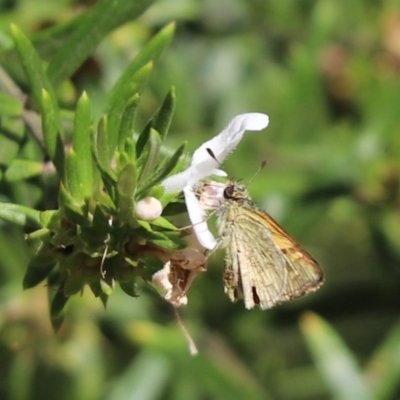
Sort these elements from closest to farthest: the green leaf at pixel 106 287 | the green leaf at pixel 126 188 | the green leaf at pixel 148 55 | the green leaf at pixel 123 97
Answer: the green leaf at pixel 126 188, the green leaf at pixel 106 287, the green leaf at pixel 123 97, the green leaf at pixel 148 55

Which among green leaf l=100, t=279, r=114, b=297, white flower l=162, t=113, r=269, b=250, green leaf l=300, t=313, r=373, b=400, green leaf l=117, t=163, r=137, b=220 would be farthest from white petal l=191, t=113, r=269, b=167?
green leaf l=300, t=313, r=373, b=400

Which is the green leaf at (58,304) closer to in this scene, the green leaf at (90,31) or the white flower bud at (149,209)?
the white flower bud at (149,209)

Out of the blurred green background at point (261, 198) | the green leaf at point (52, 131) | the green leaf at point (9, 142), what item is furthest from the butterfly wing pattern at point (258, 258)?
the blurred green background at point (261, 198)

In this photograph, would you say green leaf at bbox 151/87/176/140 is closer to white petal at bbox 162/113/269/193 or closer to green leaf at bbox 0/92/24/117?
white petal at bbox 162/113/269/193

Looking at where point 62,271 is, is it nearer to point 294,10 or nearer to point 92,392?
point 92,392

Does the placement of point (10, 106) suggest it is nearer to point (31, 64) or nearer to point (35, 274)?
point (31, 64)

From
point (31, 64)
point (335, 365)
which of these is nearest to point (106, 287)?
point (31, 64)
